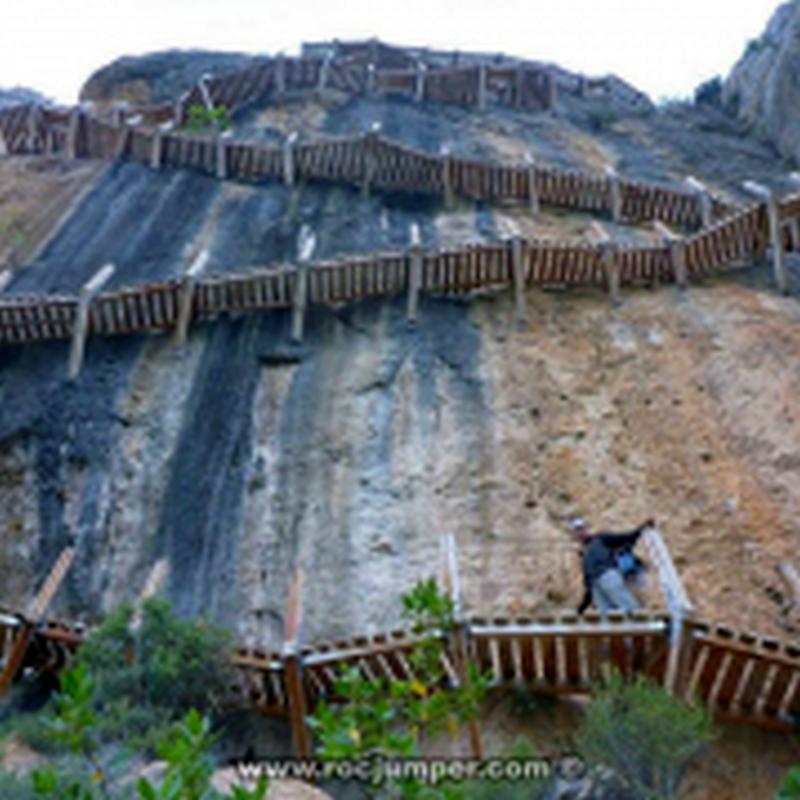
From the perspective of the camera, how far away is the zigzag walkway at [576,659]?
8.27 m

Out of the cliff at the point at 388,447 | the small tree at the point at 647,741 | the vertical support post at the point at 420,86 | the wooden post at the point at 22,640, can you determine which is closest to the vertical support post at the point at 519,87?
the vertical support post at the point at 420,86

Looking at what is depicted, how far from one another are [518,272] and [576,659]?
25.5ft

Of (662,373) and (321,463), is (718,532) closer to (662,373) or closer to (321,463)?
(662,373)

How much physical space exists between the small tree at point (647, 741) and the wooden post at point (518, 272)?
8.68 metres

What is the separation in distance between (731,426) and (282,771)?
24.0ft

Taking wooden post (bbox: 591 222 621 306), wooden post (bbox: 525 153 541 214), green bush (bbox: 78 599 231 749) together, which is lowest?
green bush (bbox: 78 599 231 749)

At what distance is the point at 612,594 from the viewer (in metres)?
9.29

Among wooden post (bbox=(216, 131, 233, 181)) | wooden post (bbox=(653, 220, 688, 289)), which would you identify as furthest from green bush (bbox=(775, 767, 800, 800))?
wooden post (bbox=(216, 131, 233, 181))

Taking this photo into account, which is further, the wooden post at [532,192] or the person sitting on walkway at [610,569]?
the wooden post at [532,192]

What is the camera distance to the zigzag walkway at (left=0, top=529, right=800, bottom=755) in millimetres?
8273

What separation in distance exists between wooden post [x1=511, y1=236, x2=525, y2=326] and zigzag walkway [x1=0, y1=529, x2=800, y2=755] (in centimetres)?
634

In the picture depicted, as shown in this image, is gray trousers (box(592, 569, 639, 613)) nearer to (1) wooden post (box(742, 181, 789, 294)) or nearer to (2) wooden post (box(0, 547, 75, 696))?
(2) wooden post (box(0, 547, 75, 696))

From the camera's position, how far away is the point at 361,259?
15.3m

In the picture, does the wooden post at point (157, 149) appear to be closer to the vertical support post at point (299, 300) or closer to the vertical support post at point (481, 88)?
the vertical support post at point (299, 300)
